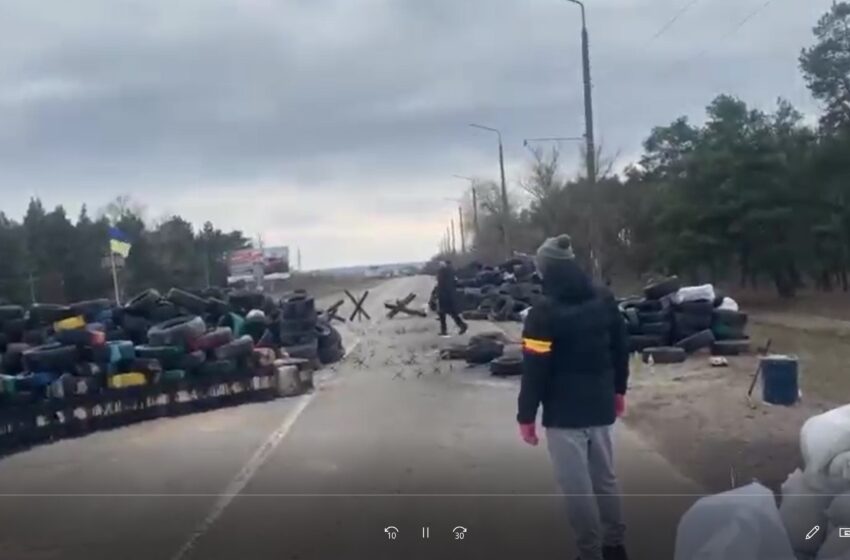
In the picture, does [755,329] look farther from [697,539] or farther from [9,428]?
[697,539]

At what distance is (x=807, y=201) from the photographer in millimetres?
7227

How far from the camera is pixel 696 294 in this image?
14156 millimetres

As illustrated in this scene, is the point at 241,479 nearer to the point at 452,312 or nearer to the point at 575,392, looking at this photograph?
the point at 575,392

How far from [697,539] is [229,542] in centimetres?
238

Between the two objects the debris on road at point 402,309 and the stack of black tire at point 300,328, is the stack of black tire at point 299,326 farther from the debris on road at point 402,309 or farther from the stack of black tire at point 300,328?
the debris on road at point 402,309

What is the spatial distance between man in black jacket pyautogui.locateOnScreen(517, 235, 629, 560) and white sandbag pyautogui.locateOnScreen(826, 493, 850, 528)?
902 mm

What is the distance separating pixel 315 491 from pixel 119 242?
3240 millimetres

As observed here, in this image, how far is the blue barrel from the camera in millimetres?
8438

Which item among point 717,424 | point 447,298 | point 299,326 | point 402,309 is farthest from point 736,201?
point 402,309

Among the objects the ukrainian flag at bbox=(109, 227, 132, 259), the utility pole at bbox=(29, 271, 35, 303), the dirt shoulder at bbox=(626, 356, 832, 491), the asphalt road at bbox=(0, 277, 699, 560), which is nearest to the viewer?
the asphalt road at bbox=(0, 277, 699, 560)

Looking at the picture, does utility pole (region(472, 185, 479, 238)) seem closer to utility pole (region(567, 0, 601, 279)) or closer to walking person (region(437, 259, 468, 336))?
utility pole (region(567, 0, 601, 279))

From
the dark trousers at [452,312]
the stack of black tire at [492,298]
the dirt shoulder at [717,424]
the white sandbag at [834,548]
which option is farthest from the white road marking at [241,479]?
the dark trousers at [452,312]

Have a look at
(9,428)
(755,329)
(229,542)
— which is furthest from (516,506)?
(755,329)

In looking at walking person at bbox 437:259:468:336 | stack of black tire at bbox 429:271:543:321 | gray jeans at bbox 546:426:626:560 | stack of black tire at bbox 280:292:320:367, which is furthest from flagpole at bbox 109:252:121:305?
walking person at bbox 437:259:468:336
